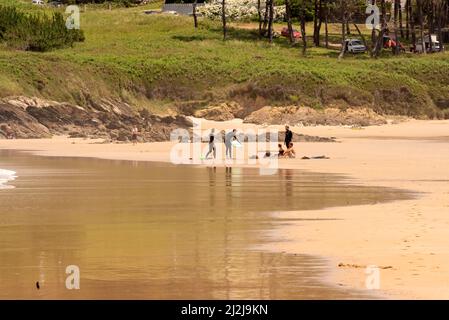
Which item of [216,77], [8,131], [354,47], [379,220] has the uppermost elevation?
[379,220]

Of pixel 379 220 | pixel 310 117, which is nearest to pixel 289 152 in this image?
pixel 379 220

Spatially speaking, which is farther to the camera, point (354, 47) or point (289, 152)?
point (354, 47)

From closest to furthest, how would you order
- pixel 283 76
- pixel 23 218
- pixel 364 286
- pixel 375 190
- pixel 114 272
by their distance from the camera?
pixel 364 286 → pixel 114 272 → pixel 23 218 → pixel 375 190 → pixel 283 76

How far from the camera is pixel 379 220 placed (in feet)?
64.3

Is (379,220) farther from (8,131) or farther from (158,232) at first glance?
(8,131)

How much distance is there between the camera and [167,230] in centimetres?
1839

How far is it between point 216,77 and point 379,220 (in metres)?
46.9

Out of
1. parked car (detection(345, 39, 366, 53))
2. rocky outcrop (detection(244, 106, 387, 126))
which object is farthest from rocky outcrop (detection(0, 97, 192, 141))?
parked car (detection(345, 39, 366, 53))

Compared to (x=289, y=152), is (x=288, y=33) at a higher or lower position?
lower

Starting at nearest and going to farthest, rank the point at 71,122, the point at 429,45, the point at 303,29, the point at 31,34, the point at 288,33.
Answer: the point at 71,122, the point at 31,34, the point at 303,29, the point at 429,45, the point at 288,33

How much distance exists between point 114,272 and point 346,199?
10312 mm

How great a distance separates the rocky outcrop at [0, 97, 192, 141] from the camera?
48.2 meters

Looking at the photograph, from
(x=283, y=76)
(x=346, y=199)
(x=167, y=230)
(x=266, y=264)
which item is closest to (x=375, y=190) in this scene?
(x=346, y=199)
